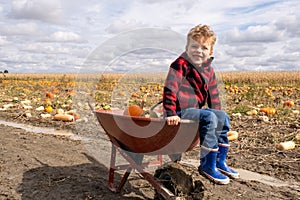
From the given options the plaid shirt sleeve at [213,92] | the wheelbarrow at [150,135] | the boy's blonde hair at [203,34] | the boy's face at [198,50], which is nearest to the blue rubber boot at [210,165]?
the wheelbarrow at [150,135]

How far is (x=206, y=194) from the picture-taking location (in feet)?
→ 10.1

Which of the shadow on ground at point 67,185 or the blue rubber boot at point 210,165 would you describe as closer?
the blue rubber boot at point 210,165

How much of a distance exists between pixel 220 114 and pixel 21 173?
2.14m

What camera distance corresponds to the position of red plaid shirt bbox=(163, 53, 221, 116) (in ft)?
9.61

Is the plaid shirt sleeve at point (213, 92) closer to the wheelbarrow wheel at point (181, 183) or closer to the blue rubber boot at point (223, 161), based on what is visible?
the blue rubber boot at point (223, 161)

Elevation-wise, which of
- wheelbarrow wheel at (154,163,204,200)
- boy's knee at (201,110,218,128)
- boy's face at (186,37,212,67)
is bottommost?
wheelbarrow wheel at (154,163,204,200)

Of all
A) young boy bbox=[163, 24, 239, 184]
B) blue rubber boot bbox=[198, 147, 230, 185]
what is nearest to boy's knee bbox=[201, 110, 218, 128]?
young boy bbox=[163, 24, 239, 184]

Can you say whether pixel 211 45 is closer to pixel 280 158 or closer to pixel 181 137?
pixel 181 137

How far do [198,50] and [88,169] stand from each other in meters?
1.81

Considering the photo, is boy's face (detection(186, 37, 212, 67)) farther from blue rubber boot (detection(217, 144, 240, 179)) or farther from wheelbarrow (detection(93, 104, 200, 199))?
blue rubber boot (detection(217, 144, 240, 179))

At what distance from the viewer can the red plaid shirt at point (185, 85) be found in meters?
2.93

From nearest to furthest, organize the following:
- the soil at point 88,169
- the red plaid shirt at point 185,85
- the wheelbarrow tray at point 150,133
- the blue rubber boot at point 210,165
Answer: the wheelbarrow tray at point 150,133
the blue rubber boot at point 210,165
the red plaid shirt at point 185,85
the soil at point 88,169

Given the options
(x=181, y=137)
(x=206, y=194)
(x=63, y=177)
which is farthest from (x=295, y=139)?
(x=63, y=177)

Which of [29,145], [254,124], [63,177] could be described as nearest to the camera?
[63,177]
